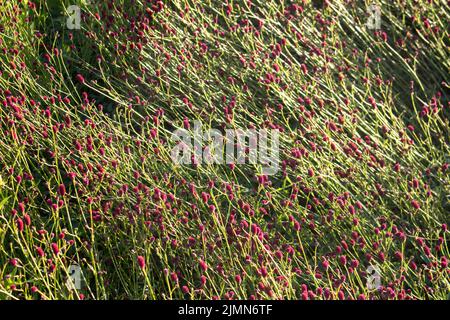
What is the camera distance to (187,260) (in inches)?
124

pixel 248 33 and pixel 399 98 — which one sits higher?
pixel 248 33

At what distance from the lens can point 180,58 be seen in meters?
4.13

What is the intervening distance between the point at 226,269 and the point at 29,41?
6.92 feet

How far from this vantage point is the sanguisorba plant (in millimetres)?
3096

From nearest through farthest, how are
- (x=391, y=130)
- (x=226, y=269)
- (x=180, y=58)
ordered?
(x=226, y=269) < (x=391, y=130) < (x=180, y=58)

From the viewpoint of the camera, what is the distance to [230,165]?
3.33 m

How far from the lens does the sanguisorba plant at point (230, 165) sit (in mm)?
3096

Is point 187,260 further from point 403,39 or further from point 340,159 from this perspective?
point 403,39

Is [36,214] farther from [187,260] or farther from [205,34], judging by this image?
[205,34]
